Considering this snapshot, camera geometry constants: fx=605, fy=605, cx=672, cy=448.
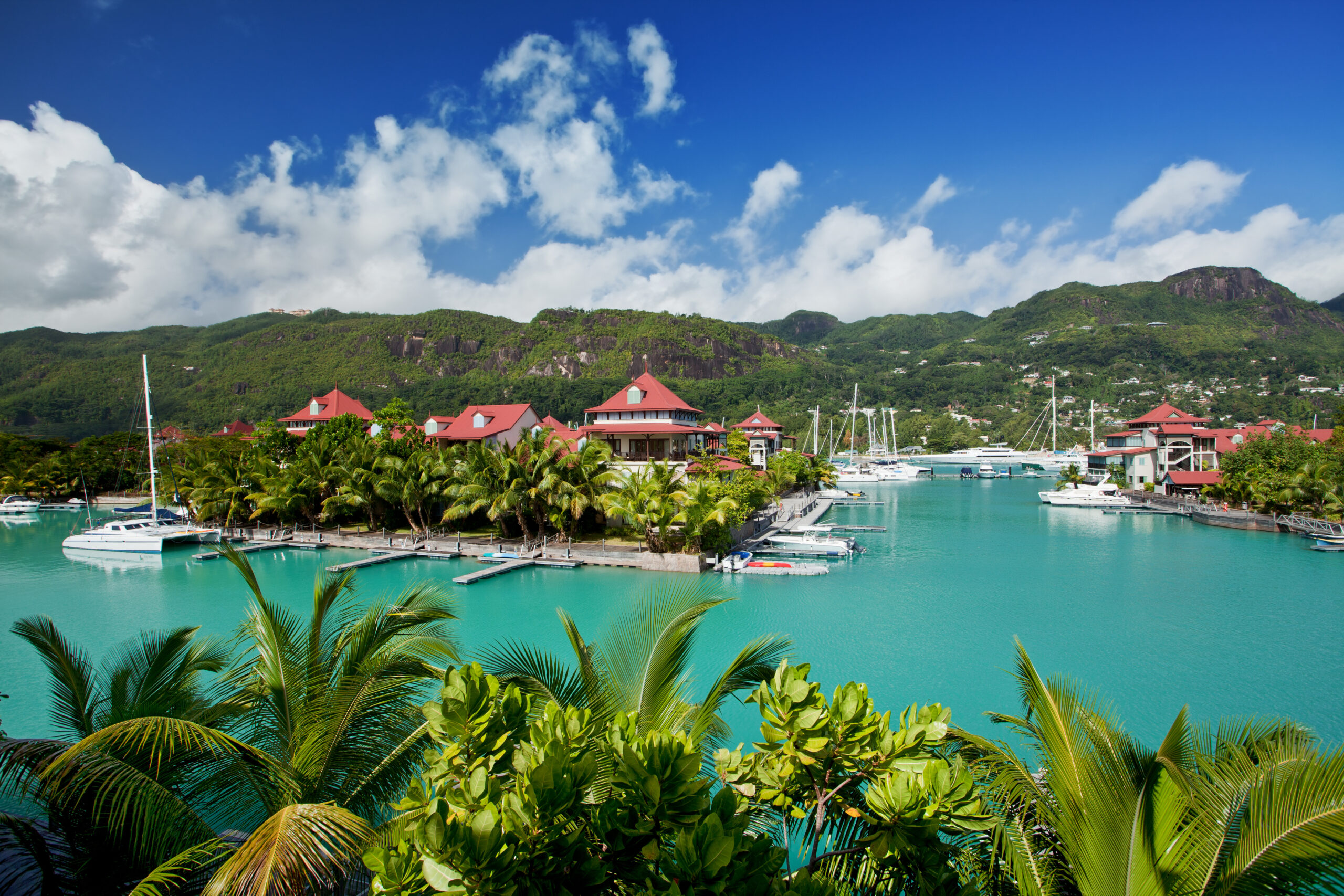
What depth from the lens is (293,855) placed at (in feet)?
9.75

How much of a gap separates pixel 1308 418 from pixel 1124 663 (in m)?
89.5

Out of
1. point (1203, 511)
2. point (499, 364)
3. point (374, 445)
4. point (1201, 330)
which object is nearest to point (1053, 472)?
point (1203, 511)

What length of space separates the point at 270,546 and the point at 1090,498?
47.2 metres

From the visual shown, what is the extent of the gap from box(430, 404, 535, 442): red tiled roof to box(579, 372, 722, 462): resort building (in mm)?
5041

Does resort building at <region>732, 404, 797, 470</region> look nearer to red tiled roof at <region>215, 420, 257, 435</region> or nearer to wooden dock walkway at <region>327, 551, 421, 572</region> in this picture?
wooden dock walkway at <region>327, 551, 421, 572</region>

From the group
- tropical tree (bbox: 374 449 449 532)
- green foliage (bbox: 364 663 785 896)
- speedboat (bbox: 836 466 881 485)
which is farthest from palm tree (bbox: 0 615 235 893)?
speedboat (bbox: 836 466 881 485)

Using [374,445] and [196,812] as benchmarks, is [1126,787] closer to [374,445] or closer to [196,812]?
[196,812]

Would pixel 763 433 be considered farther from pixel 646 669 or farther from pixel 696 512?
pixel 646 669

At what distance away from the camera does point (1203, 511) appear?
32.8 meters

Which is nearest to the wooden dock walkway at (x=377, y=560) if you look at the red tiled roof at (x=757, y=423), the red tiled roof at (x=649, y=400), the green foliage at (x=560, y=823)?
the red tiled roof at (x=649, y=400)

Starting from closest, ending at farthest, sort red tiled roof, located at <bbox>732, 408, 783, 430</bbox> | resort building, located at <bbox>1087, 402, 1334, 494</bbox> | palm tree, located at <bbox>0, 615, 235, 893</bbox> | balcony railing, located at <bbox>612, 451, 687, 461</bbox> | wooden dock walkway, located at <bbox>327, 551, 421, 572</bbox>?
palm tree, located at <bbox>0, 615, 235, 893</bbox> < wooden dock walkway, located at <bbox>327, 551, 421, 572</bbox> < balcony railing, located at <bbox>612, 451, 687, 461</bbox> < resort building, located at <bbox>1087, 402, 1334, 494</bbox> < red tiled roof, located at <bbox>732, 408, 783, 430</bbox>

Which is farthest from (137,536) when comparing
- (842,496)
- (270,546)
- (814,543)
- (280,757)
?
(842,496)

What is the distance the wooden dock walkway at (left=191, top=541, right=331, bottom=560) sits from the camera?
25.9 metres

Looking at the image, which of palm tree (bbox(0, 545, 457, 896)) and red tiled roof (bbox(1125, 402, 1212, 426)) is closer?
palm tree (bbox(0, 545, 457, 896))
